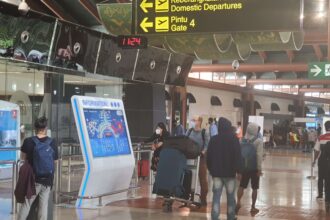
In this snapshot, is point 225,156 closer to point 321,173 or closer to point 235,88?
point 321,173

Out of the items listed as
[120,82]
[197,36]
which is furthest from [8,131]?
[197,36]

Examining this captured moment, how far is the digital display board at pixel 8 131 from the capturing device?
12602mm

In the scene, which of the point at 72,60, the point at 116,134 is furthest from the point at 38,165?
the point at 72,60

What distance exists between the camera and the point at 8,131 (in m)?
12.7

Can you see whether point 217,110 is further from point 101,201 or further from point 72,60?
point 101,201

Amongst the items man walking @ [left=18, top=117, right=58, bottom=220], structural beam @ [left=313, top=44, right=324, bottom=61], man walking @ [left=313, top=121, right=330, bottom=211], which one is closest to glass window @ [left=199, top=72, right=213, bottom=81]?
structural beam @ [left=313, top=44, right=324, bottom=61]

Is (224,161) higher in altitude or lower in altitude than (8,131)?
lower

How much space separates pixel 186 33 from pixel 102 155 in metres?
2.56

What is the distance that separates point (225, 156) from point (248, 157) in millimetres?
1551

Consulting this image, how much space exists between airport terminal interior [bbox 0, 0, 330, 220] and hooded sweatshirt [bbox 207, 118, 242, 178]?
53.4 inches

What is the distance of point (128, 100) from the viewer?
1730cm

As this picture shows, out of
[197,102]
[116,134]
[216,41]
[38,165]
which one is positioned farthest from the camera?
[197,102]

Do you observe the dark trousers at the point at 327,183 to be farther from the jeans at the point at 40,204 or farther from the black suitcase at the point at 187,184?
the jeans at the point at 40,204

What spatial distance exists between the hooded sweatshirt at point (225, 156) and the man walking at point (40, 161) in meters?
2.28
